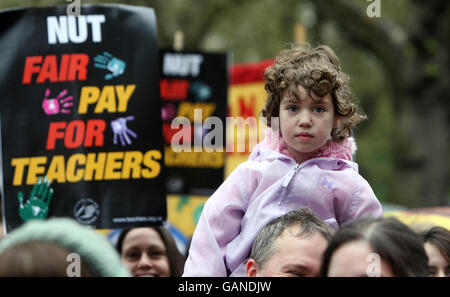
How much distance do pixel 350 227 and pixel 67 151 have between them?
2.47 meters

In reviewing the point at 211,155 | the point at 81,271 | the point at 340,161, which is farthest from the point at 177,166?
the point at 81,271

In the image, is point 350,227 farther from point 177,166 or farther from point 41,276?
point 177,166

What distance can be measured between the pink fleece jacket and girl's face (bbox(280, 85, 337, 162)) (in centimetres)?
9

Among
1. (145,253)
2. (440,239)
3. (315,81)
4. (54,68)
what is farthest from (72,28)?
(440,239)

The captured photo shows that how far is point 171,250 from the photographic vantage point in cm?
446

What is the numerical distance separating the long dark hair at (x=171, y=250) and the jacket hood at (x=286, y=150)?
→ 1.40m

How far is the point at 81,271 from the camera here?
6.79 ft

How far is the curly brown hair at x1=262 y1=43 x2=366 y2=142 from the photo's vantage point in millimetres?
2979

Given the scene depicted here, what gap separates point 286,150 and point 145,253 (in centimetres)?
158

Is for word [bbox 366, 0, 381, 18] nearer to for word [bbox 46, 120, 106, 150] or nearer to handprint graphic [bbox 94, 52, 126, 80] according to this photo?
handprint graphic [bbox 94, 52, 126, 80]

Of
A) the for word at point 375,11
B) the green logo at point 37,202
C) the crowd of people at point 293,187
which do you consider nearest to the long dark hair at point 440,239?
the crowd of people at point 293,187

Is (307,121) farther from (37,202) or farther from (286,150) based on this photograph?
(37,202)

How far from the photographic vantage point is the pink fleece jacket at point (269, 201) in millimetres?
2910

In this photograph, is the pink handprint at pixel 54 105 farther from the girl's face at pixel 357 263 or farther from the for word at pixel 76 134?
the girl's face at pixel 357 263
